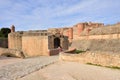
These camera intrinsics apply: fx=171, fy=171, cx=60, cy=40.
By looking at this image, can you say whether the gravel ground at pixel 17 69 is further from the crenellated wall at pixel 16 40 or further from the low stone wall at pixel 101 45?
the crenellated wall at pixel 16 40

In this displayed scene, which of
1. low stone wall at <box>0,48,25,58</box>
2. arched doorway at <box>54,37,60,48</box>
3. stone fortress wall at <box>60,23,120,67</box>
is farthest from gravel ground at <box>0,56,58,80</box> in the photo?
arched doorway at <box>54,37,60,48</box>

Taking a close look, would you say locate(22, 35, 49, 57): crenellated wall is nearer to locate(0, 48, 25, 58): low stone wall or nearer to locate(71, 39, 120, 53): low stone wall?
locate(0, 48, 25, 58): low stone wall

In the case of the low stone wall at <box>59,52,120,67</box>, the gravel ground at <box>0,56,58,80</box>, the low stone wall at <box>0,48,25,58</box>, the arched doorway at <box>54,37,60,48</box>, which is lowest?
the gravel ground at <box>0,56,58,80</box>

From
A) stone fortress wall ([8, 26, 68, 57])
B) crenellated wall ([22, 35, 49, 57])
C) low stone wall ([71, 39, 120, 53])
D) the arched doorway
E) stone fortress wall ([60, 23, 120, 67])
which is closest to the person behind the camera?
stone fortress wall ([60, 23, 120, 67])

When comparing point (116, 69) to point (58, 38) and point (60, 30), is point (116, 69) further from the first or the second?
point (60, 30)

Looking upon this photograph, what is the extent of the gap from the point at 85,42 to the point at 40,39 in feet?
28.2

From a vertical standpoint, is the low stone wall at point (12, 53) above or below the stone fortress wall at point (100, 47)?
below

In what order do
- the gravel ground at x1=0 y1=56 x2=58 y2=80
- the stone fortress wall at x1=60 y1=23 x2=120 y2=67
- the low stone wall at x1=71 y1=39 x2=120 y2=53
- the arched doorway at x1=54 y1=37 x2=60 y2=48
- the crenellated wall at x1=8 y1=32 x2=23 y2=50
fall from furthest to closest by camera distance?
the crenellated wall at x1=8 y1=32 x2=23 y2=50 < the arched doorway at x1=54 y1=37 x2=60 y2=48 < the low stone wall at x1=71 y1=39 x2=120 y2=53 < the stone fortress wall at x1=60 y1=23 x2=120 y2=67 < the gravel ground at x1=0 y1=56 x2=58 y2=80

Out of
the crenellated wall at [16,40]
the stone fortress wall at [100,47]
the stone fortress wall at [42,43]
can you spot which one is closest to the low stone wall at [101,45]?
the stone fortress wall at [100,47]

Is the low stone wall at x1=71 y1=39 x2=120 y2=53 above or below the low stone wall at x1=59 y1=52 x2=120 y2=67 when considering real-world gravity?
→ above

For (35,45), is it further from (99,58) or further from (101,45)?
(99,58)

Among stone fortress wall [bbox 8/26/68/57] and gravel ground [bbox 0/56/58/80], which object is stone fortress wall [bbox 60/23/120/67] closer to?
gravel ground [bbox 0/56/58/80]

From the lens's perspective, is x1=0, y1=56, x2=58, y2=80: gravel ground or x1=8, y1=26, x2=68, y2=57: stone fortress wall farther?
x1=8, y1=26, x2=68, y2=57: stone fortress wall

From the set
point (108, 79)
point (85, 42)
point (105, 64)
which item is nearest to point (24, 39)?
point (85, 42)
